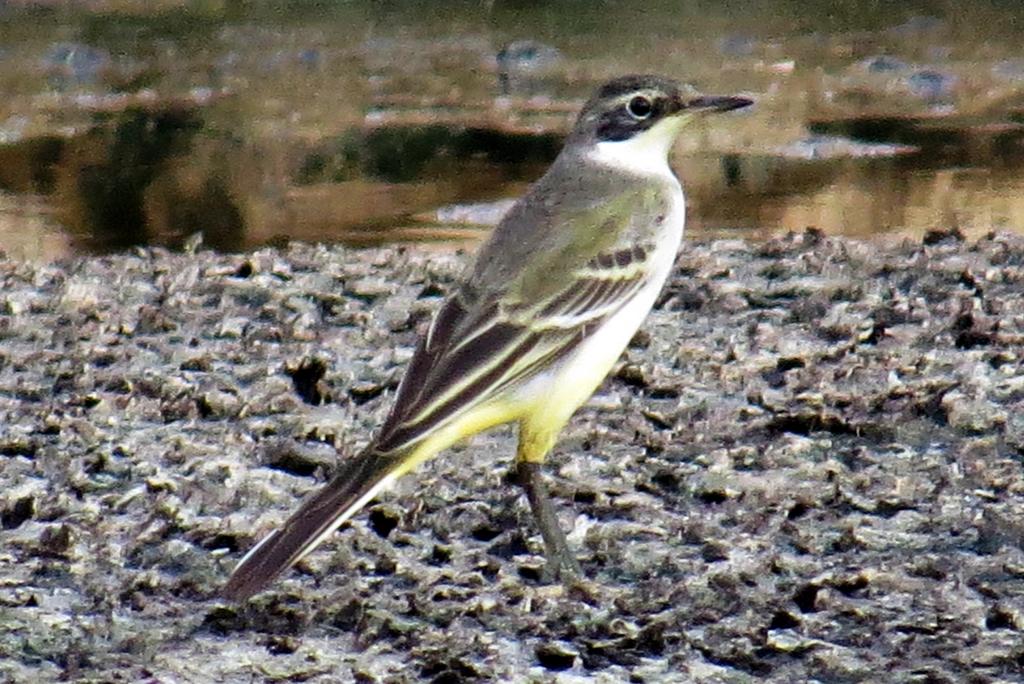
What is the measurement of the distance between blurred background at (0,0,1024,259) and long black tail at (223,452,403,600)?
217 inches

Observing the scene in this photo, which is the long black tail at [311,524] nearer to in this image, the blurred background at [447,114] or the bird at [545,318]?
the bird at [545,318]

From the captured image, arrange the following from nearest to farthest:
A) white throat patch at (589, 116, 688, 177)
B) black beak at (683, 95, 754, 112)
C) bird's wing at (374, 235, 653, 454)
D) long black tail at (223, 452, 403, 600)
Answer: long black tail at (223, 452, 403, 600) → bird's wing at (374, 235, 653, 454) → black beak at (683, 95, 754, 112) → white throat patch at (589, 116, 688, 177)

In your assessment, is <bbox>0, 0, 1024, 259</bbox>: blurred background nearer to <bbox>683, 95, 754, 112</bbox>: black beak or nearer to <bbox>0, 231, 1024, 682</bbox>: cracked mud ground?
<bbox>0, 231, 1024, 682</bbox>: cracked mud ground

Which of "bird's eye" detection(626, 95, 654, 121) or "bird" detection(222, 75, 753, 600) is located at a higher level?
"bird's eye" detection(626, 95, 654, 121)

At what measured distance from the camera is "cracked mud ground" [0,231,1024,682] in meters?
5.74

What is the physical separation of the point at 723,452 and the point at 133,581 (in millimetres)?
2079

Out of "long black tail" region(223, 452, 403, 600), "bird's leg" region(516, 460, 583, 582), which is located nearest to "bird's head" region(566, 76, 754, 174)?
"bird's leg" region(516, 460, 583, 582)

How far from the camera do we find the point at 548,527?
630 cm

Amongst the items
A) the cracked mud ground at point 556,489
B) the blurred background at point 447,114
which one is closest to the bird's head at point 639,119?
the cracked mud ground at point 556,489

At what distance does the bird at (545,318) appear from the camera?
19.0 ft

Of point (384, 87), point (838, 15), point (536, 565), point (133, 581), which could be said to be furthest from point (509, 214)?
point (838, 15)

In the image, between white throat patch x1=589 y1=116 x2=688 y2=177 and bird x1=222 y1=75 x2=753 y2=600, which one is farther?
white throat patch x1=589 y1=116 x2=688 y2=177

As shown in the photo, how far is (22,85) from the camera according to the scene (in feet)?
49.8

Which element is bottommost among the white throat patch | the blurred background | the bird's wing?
the bird's wing
